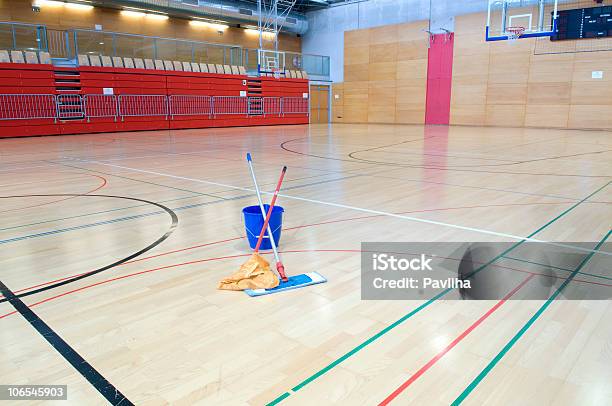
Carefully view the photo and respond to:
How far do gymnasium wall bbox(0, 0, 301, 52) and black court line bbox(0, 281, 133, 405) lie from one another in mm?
18280

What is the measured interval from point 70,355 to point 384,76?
75.3ft

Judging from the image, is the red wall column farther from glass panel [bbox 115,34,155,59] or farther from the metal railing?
glass panel [bbox 115,34,155,59]

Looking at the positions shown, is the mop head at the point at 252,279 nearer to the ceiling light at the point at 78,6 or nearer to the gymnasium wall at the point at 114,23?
the gymnasium wall at the point at 114,23

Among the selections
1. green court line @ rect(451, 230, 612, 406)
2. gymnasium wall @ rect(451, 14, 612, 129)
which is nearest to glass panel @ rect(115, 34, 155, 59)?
gymnasium wall @ rect(451, 14, 612, 129)

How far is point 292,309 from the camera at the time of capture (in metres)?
2.48

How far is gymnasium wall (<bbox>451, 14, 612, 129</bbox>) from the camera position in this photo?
17484 mm

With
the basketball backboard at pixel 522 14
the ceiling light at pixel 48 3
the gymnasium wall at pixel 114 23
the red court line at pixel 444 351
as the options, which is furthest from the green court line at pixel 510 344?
the ceiling light at pixel 48 3

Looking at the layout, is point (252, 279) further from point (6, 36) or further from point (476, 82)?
point (476, 82)

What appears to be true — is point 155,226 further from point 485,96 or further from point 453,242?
point 485,96

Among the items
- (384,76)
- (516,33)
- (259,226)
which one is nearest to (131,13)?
(384,76)

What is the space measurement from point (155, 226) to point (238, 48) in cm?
1982

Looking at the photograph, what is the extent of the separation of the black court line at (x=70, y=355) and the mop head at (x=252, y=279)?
897 millimetres

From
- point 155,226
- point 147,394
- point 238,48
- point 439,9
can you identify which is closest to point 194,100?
point 238,48

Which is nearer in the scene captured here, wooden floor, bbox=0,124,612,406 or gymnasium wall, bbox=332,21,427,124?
wooden floor, bbox=0,124,612,406
